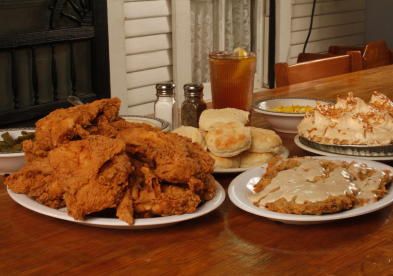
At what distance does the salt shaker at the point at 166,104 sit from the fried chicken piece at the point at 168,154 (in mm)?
480

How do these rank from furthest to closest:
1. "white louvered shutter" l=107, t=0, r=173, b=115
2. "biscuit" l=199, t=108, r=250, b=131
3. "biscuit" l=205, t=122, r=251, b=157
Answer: "white louvered shutter" l=107, t=0, r=173, b=115
"biscuit" l=199, t=108, r=250, b=131
"biscuit" l=205, t=122, r=251, b=157

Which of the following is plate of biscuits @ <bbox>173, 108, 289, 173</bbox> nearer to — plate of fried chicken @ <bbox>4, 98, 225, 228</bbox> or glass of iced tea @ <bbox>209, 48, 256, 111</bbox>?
plate of fried chicken @ <bbox>4, 98, 225, 228</bbox>

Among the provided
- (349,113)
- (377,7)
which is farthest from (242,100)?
(377,7)

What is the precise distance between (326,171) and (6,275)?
1.73 feet

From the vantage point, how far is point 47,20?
365cm

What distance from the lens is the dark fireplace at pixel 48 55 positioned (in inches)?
139

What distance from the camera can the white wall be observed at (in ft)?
19.7

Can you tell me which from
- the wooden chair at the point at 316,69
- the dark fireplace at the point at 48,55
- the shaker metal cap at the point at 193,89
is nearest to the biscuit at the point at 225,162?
the shaker metal cap at the point at 193,89

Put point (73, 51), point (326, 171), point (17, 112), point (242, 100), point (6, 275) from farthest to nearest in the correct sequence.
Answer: point (73, 51) → point (17, 112) → point (242, 100) → point (326, 171) → point (6, 275)

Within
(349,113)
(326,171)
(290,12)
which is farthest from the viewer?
(290,12)

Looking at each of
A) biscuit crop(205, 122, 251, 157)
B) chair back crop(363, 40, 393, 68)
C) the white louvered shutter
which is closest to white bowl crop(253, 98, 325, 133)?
biscuit crop(205, 122, 251, 157)

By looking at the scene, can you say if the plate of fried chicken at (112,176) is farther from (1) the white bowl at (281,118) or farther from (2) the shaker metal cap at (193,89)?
(1) the white bowl at (281,118)

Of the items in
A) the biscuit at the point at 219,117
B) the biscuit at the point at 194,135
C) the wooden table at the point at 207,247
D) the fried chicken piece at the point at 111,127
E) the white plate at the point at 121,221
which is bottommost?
the wooden table at the point at 207,247

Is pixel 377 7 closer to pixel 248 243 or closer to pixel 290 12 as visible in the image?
pixel 290 12
